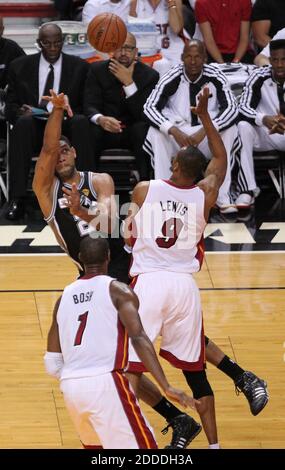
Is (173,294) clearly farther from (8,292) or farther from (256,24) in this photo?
(256,24)

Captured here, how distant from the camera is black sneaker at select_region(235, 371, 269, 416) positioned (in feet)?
21.3

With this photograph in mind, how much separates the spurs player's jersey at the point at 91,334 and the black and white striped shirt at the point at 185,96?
5.03 meters

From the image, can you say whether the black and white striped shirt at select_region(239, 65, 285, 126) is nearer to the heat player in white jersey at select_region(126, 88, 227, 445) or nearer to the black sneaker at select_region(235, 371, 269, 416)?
the heat player in white jersey at select_region(126, 88, 227, 445)

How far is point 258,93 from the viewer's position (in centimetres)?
1066

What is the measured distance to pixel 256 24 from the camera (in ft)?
37.8

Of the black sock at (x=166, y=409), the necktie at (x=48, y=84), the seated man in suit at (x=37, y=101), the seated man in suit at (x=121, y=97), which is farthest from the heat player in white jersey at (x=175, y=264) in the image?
the necktie at (x=48, y=84)

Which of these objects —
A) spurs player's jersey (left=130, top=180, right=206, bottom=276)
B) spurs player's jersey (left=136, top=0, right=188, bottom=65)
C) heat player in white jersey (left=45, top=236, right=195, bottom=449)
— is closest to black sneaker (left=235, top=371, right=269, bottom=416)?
spurs player's jersey (left=130, top=180, right=206, bottom=276)

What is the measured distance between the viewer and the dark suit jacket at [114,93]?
1051 cm

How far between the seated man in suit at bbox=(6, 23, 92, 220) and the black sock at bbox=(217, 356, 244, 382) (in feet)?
12.7

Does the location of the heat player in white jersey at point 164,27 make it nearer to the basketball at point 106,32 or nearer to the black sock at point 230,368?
the basketball at point 106,32
